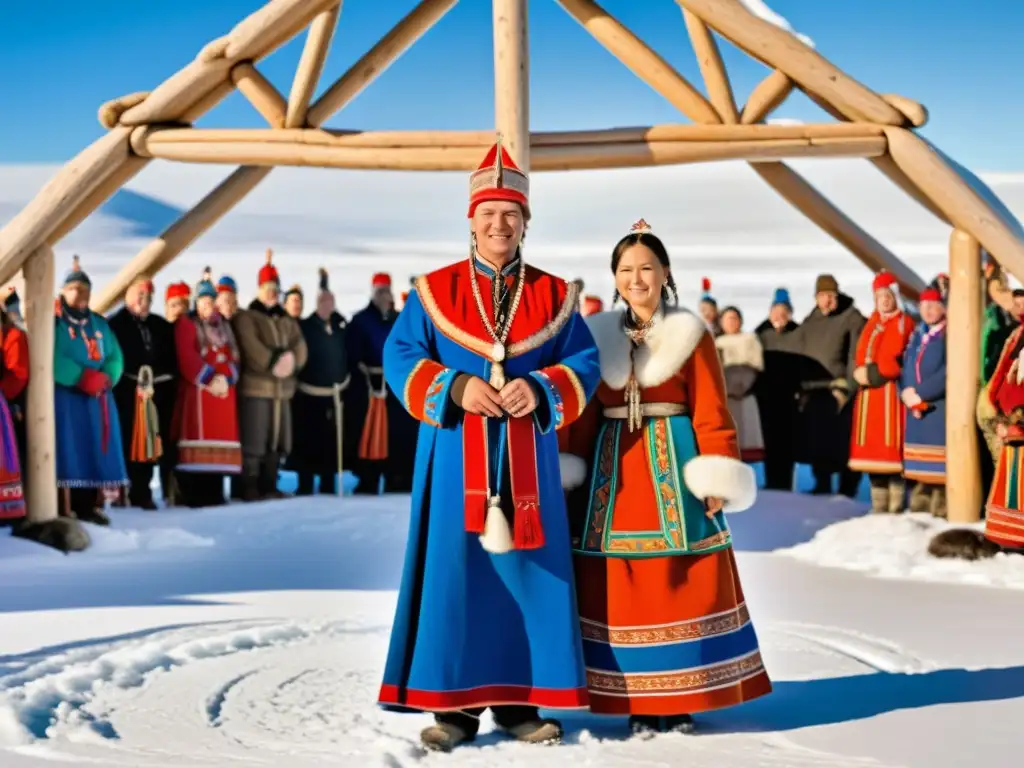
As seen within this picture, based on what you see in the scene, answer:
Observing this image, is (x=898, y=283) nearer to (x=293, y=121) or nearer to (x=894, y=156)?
(x=894, y=156)

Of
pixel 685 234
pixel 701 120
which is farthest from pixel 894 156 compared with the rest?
pixel 685 234

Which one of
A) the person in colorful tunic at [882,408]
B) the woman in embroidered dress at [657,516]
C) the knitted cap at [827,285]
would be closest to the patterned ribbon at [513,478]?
the woman in embroidered dress at [657,516]

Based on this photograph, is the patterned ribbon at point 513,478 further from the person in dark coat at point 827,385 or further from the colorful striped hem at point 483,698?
the person in dark coat at point 827,385

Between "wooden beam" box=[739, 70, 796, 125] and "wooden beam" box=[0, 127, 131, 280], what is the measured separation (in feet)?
12.2

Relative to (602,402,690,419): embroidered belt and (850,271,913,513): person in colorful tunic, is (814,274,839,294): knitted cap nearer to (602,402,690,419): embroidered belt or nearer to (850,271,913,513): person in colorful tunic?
(850,271,913,513): person in colorful tunic

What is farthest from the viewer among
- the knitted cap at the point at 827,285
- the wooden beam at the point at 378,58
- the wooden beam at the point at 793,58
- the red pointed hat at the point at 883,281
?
the knitted cap at the point at 827,285

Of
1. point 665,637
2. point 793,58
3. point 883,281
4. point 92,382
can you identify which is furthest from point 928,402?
point 665,637

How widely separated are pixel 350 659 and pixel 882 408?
5325 millimetres

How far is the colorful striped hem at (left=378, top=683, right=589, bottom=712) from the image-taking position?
13.1ft

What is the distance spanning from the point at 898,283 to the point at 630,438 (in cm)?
661

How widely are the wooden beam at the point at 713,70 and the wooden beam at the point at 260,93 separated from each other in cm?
258

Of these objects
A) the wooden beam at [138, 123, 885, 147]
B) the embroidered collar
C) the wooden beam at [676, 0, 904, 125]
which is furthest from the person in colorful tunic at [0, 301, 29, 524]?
the embroidered collar

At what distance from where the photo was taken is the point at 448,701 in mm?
3990

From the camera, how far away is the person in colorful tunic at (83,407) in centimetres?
889
